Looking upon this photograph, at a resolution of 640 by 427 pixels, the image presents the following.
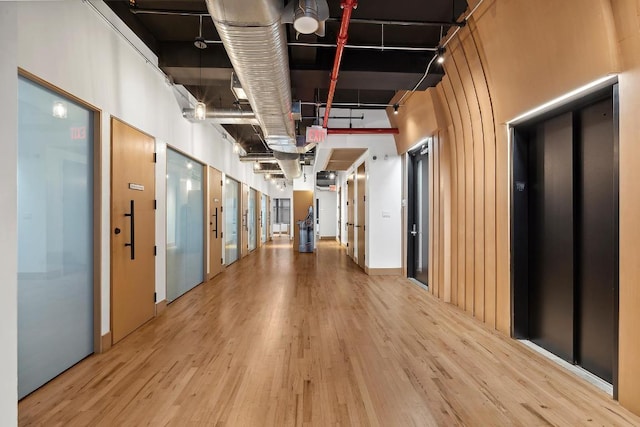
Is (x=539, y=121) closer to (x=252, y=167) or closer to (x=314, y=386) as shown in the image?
(x=314, y=386)

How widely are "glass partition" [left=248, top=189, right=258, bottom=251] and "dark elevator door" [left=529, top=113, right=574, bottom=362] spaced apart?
334 inches

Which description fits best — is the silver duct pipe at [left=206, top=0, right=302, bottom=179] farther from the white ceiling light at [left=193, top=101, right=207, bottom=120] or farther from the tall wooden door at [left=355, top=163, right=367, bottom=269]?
the tall wooden door at [left=355, top=163, right=367, bottom=269]

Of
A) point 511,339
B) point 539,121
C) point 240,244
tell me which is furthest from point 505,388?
point 240,244

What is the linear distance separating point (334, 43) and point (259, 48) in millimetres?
1646

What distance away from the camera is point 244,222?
9172 millimetres

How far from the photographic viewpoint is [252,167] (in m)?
10.3

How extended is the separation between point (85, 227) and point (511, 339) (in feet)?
14.5

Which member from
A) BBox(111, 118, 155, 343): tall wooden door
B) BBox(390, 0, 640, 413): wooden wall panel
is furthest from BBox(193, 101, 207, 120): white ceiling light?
BBox(390, 0, 640, 413): wooden wall panel

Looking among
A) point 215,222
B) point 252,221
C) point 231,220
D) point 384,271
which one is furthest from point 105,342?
point 252,221

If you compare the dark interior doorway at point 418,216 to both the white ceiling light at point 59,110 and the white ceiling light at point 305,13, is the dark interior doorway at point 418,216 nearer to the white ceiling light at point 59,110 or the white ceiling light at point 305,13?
the white ceiling light at point 305,13

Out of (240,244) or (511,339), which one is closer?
(511,339)

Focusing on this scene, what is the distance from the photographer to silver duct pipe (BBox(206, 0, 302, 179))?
2031mm

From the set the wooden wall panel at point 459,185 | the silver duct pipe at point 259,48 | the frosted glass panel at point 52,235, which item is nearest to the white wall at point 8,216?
the frosted glass panel at point 52,235

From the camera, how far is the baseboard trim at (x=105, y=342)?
290cm
